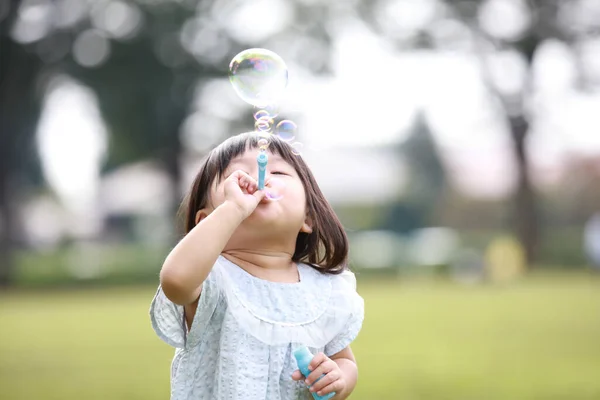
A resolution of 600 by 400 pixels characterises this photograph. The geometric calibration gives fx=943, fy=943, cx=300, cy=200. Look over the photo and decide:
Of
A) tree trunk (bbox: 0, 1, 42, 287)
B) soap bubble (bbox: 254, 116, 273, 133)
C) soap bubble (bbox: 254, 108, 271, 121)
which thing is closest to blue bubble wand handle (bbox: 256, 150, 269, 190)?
soap bubble (bbox: 254, 116, 273, 133)

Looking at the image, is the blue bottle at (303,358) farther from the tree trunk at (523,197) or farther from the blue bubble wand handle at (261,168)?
the tree trunk at (523,197)

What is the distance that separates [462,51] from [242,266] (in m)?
23.8

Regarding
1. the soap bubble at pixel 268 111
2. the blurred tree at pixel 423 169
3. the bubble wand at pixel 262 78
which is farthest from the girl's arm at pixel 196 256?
the blurred tree at pixel 423 169

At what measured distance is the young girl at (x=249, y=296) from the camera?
7.15 ft

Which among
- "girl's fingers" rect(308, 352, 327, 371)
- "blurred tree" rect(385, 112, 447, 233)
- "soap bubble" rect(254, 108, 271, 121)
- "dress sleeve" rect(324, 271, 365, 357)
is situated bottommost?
"girl's fingers" rect(308, 352, 327, 371)

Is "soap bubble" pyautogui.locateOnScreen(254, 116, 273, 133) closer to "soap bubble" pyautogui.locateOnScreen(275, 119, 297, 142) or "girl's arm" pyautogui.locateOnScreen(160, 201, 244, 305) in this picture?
"soap bubble" pyautogui.locateOnScreen(275, 119, 297, 142)

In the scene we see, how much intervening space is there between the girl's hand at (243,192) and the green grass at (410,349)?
319 cm

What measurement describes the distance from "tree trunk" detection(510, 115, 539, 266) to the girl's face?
76.0ft

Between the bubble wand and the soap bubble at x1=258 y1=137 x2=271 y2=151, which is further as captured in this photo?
the bubble wand

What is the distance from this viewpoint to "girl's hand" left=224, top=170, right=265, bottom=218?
2191 millimetres

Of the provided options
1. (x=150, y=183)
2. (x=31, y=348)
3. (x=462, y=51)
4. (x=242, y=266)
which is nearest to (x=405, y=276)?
(x=462, y=51)

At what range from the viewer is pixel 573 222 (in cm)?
3541

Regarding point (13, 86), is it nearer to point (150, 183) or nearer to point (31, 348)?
point (31, 348)

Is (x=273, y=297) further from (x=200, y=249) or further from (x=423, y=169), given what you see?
(x=423, y=169)
